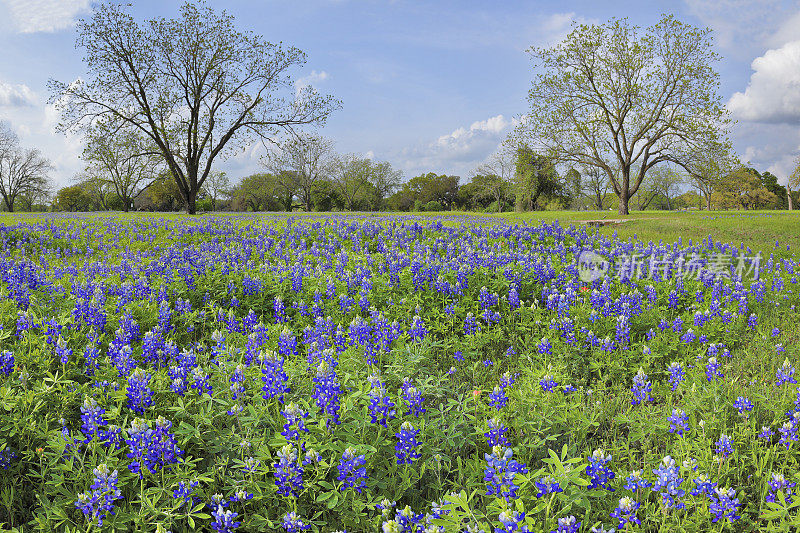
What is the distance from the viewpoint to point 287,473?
2.63 m

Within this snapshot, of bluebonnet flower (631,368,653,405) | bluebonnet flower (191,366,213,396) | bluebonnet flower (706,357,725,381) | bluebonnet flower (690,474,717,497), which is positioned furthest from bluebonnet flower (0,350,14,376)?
bluebonnet flower (706,357,725,381)

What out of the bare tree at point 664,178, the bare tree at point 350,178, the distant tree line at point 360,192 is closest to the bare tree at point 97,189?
the distant tree line at point 360,192

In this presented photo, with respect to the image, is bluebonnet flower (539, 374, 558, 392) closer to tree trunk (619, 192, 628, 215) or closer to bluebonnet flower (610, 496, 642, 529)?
bluebonnet flower (610, 496, 642, 529)

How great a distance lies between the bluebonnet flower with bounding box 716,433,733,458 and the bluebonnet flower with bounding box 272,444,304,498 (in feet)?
10.1

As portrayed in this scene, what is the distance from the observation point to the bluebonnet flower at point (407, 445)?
9.46 feet

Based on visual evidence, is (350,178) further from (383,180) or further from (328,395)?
(328,395)

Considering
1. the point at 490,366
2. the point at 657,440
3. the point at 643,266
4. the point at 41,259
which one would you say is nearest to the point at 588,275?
the point at 643,266

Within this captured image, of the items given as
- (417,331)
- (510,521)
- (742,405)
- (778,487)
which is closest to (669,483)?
(778,487)

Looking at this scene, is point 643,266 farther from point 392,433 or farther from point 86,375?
point 86,375

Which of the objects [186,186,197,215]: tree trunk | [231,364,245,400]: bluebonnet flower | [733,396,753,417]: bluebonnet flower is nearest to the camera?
[231,364,245,400]: bluebonnet flower

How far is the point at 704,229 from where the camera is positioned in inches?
639

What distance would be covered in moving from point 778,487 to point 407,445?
253 centimetres

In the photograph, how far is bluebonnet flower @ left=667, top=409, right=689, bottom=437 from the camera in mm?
3447

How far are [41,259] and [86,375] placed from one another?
7198mm
